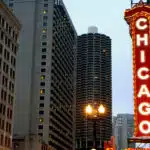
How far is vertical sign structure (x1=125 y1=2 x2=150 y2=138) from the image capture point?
4462 centimetres

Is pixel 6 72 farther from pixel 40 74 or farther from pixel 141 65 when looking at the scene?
pixel 141 65

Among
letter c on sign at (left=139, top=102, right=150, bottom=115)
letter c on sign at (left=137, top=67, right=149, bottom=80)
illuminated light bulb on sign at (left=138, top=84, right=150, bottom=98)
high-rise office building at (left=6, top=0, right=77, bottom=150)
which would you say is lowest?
letter c on sign at (left=139, top=102, right=150, bottom=115)

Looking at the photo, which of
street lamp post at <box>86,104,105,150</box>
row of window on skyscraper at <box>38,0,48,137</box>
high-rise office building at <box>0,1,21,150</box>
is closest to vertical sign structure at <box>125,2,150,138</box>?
street lamp post at <box>86,104,105,150</box>

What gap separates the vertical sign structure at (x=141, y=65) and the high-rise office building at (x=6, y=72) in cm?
6024

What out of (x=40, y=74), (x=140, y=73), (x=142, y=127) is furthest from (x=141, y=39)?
(x=40, y=74)

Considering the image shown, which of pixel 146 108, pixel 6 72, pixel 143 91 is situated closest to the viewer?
pixel 146 108

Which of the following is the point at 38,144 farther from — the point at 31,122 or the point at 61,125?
the point at 61,125

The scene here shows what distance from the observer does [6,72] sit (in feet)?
357

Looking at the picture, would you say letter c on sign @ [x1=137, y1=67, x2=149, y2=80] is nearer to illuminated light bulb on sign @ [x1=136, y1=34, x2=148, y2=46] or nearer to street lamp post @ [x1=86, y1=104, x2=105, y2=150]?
illuminated light bulb on sign @ [x1=136, y1=34, x2=148, y2=46]

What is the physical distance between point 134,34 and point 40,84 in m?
127

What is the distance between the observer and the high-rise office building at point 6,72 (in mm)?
104062

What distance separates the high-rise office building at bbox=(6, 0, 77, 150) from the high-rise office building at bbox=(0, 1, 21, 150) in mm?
52263

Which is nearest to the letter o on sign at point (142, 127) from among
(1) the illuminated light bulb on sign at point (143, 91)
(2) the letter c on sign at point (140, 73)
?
(1) the illuminated light bulb on sign at point (143, 91)

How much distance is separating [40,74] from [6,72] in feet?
215
